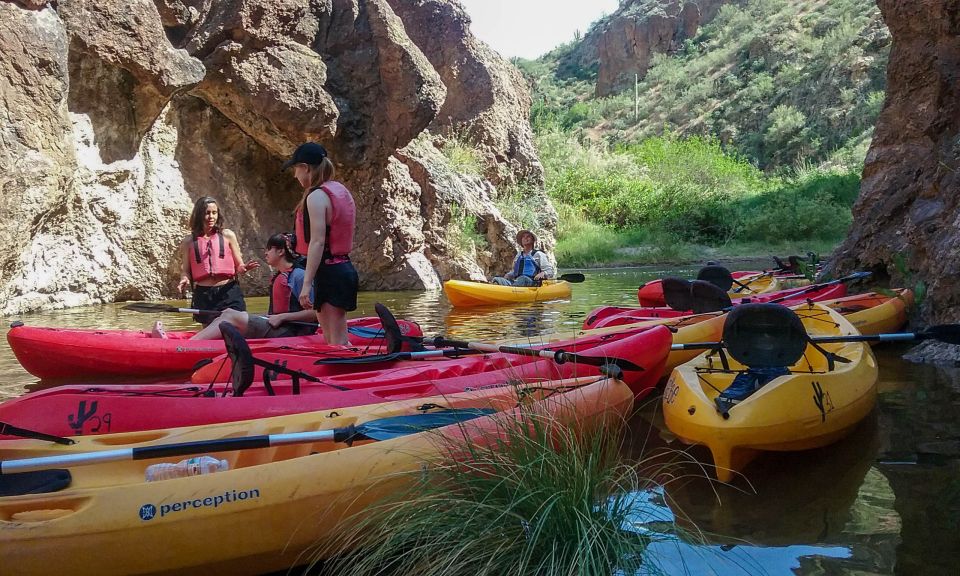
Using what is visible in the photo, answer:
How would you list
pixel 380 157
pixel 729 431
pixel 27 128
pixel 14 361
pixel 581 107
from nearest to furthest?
pixel 729 431
pixel 14 361
pixel 27 128
pixel 380 157
pixel 581 107

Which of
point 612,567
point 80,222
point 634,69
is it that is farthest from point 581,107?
point 612,567

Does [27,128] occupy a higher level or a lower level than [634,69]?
lower

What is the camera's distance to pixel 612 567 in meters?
2.04

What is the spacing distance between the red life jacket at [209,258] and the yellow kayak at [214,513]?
3.54m

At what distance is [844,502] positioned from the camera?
119 inches

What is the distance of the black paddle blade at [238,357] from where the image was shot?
137 inches

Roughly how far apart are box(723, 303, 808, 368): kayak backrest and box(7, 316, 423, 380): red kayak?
8.23 feet

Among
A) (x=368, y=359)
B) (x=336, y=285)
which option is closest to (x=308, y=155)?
(x=336, y=285)

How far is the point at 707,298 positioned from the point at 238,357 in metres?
4.24

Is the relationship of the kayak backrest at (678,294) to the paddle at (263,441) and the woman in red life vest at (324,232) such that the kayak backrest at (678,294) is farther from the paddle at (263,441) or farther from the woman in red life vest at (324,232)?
the paddle at (263,441)

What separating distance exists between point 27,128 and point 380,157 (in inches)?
259

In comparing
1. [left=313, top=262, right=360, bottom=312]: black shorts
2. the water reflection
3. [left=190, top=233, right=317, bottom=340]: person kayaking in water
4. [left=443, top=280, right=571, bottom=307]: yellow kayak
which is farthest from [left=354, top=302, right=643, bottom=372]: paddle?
[left=443, top=280, right=571, bottom=307]: yellow kayak

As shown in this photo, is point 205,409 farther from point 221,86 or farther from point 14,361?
point 221,86

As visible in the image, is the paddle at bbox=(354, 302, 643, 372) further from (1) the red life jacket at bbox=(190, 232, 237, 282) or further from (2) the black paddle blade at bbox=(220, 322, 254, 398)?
(1) the red life jacket at bbox=(190, 232, 237, 282)
